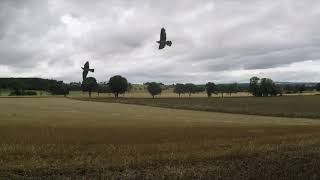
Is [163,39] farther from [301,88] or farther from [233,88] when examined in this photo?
[233,88]

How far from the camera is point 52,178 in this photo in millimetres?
13852

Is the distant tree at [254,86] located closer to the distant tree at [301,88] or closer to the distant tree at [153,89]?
the distant tree at [301,88]

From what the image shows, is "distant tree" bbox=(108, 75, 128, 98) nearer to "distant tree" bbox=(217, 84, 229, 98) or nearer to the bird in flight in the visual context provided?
"distant tree" bbox=(217, 84, 229, 98)

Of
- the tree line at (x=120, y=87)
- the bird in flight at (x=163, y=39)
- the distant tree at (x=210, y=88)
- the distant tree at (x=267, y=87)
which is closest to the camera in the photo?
the bird in flight at (x=163, y=39)

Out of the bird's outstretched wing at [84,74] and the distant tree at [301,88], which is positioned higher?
the distant tree at [301,88]

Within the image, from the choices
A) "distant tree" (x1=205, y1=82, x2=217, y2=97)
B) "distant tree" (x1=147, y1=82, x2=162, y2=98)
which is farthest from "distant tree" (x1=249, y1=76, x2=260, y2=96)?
"distant tree" (x1=147, y1=82, x2=162, y2=98)

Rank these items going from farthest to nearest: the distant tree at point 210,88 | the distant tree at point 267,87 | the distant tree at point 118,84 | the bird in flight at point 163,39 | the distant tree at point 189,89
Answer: the distant tree at point 189,89 < the distant tree at point 210,88 < the distant tree at point 267,87 < the distant tree at point 118,84 < the bird in flight at point 163,39

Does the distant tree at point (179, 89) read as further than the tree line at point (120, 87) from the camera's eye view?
Yes

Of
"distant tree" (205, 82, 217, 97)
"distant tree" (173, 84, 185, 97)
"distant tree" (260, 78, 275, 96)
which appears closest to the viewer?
"distant tree" (260, 78, 275, 96)

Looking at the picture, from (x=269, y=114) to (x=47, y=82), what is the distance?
193ft

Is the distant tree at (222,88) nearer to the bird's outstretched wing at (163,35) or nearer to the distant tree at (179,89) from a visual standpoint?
the distant tree at (179,89)

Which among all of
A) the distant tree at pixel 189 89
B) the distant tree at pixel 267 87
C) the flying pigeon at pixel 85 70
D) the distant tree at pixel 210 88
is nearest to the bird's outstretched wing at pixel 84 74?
the flying pigeon at pixel 85 70

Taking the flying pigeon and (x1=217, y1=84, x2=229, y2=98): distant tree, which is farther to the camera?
(x1=217, y1=84, x2=229, y2=98): distant tree

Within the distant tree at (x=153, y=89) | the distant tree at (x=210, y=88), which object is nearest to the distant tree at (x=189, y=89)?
the distant tree at (x=210, y=88)
